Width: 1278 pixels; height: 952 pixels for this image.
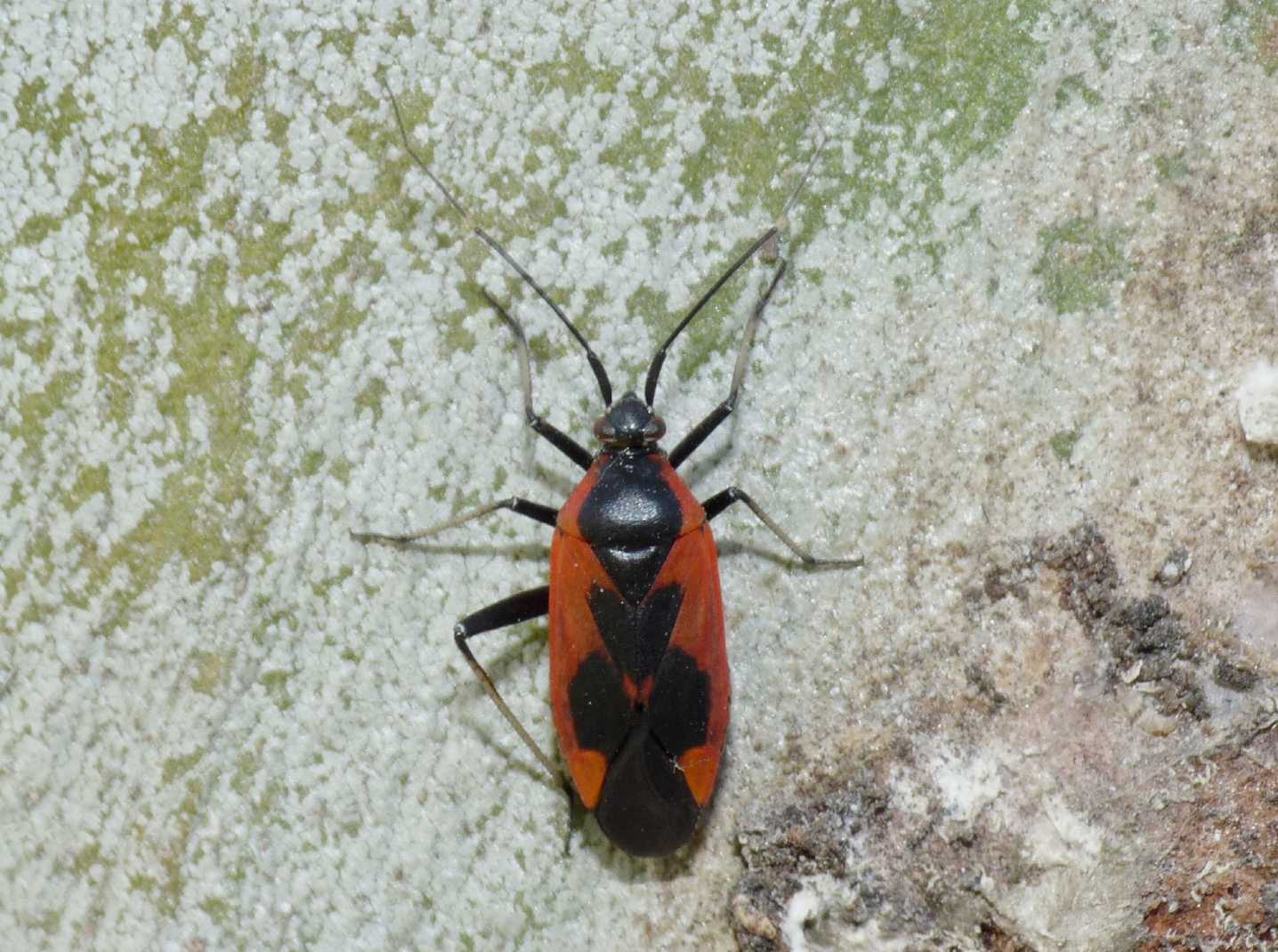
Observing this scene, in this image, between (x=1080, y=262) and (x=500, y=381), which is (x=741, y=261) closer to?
(x=500, y=381)

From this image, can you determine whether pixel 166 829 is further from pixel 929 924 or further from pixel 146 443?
pixel 929 924

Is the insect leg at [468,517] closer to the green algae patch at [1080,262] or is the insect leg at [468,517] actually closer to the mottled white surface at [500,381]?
the mottled white surface at [500,381]

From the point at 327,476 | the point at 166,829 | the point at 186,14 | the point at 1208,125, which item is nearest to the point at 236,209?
the point at 186,14

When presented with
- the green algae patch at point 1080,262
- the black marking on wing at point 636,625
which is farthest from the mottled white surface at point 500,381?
the black marking on wing at point 636,625

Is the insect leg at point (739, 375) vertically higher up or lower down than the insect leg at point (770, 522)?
higher up

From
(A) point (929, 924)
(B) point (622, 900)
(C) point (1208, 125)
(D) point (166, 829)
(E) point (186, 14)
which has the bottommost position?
(A) point (929, 924)

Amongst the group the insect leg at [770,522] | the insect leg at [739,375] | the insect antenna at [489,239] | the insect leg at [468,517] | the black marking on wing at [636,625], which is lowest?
the black marking on wing at [636,625]

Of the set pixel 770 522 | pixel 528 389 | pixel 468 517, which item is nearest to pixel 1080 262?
pixel 770 522

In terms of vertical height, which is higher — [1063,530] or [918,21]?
[918,21]
